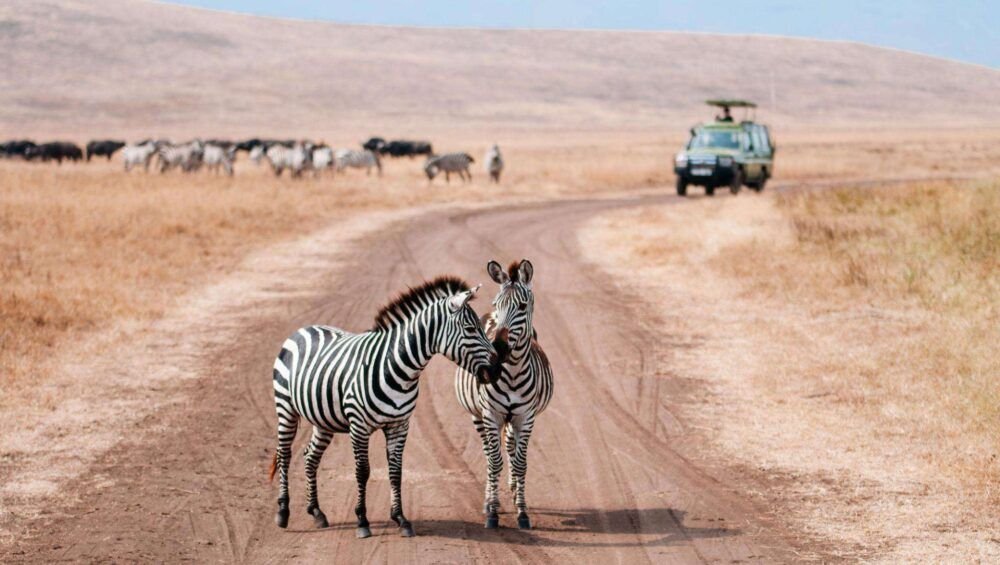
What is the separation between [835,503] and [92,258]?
15788 mm

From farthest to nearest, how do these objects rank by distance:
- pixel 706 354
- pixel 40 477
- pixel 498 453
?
pixel 706 354 < pixel 40 477 < pixel 498 453

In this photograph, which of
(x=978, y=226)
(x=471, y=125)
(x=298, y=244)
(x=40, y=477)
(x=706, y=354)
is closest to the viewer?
(x=40, y=477)

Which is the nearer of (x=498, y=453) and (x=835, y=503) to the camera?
(x=498, y=453)

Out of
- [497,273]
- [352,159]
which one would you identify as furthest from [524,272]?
[352,159]

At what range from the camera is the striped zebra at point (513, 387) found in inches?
309

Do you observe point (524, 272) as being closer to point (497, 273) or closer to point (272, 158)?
point (497, 273)

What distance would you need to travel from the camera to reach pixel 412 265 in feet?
71.9

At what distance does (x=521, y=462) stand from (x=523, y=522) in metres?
0.41

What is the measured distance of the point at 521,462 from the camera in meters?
8.16

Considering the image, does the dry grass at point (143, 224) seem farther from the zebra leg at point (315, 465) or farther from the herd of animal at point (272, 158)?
the zebra leg at point (315, 465)

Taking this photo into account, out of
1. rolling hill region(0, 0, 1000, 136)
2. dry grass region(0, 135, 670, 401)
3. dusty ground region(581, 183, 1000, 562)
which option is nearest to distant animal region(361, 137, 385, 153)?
dry grass region(0, 135, 670, 401)

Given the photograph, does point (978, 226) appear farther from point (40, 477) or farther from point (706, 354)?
point (40, 477)

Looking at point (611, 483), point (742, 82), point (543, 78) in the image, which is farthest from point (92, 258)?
point (742, 82)

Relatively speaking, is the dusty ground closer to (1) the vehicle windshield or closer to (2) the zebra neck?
(2) the zebra neck
